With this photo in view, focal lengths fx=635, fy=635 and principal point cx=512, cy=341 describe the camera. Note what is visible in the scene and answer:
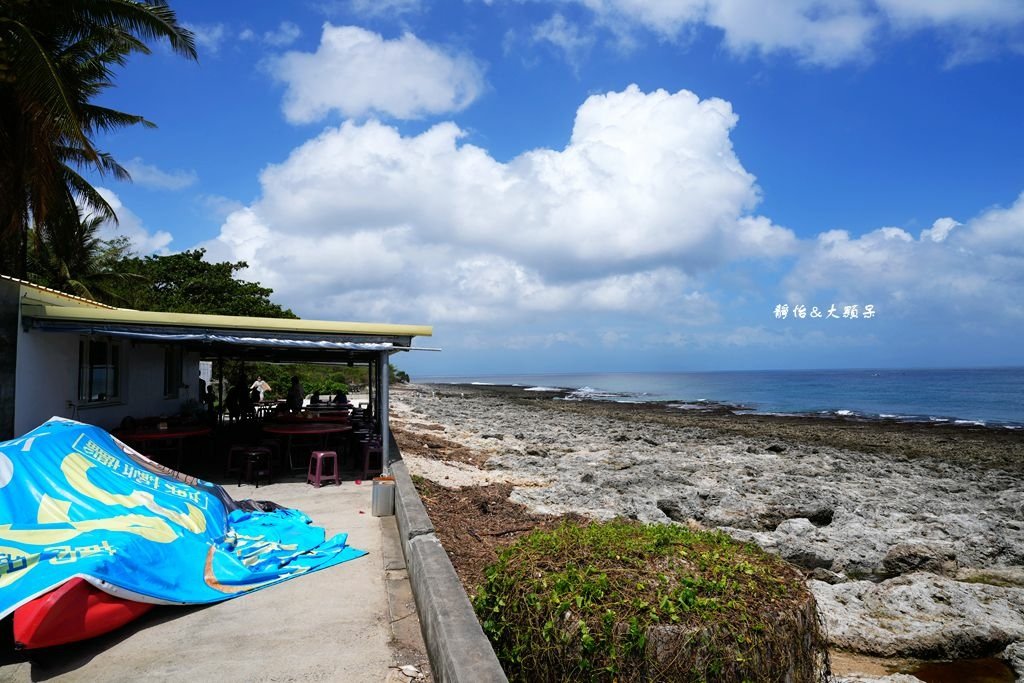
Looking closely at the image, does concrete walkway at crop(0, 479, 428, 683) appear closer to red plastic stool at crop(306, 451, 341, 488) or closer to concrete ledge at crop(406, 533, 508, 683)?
concrete ledge at crop(406, 533, 508, 683)

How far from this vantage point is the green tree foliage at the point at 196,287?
3384cm

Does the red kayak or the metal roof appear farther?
→ the metal roof

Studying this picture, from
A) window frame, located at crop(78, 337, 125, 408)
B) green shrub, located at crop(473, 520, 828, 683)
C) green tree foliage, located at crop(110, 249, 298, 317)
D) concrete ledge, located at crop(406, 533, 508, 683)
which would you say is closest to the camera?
green shrub, located at crop(473, 520, 828, 683)

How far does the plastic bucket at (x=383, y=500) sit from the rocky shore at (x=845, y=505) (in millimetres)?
2543

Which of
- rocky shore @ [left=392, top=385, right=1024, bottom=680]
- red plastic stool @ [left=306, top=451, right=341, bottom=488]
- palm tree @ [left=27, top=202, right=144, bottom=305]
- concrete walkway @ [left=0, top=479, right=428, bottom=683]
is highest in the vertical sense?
palm tree @ [left=27, top=202, right=144, bottom=305]

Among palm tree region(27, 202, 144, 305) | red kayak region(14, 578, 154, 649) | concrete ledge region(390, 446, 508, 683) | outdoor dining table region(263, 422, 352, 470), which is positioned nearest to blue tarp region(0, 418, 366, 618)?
red kayak region(14, 578, 154, 649)

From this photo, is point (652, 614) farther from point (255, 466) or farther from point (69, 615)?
point (255, 466)

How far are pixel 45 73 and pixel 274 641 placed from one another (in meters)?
11.1

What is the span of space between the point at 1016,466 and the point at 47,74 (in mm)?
25861

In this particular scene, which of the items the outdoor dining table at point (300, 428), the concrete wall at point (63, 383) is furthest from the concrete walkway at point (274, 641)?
the concrete wall at point (63, 383)

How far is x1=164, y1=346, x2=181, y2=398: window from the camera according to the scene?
1488cm

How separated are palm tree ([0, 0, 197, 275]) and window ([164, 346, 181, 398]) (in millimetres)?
3802

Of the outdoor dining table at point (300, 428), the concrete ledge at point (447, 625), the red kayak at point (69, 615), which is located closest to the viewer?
the concrete ledge at point (447, 625)

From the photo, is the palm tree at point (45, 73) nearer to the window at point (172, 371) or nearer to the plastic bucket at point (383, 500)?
the window at point (172, 371)
